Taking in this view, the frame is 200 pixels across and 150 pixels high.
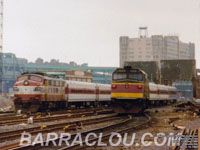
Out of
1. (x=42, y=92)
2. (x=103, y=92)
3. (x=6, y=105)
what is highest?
(x=42, y=92)

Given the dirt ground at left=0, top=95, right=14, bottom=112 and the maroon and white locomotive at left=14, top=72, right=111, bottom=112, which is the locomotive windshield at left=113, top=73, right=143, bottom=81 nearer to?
the maroon and white locomotive at left=14, top=72, right=111, bottom=112

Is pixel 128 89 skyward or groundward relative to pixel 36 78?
groundward

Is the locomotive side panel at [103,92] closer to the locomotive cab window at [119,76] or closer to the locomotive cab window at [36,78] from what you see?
the locomotive cab window at [36,78]

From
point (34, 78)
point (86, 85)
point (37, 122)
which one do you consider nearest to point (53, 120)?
point (37, 122)

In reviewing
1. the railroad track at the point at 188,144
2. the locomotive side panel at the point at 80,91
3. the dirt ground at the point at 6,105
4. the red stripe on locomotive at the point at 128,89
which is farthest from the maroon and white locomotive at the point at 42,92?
the railroad track at the point at 188,144

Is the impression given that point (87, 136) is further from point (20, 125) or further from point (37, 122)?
point (37, 122)

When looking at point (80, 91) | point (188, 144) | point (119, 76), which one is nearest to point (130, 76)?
point (119, 76)

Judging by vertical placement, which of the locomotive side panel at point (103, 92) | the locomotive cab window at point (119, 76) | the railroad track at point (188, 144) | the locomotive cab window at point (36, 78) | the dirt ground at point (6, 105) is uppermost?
the locomotive cab window at point (119, 76)

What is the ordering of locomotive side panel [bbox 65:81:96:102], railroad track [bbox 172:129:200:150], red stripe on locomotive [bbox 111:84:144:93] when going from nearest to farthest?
railroad track [bbox 172:129:200:150] < red stripe on locomotive [bbox 111:84:144:93] < locomotive side panel [bbox 65:81:96:102]

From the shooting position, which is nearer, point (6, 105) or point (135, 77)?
point (135, 77)

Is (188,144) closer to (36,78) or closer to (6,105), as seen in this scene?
(36,78)

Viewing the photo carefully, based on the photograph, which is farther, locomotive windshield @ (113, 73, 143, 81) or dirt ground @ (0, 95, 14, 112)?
dirt ground @ (0, 95, 14, 112)

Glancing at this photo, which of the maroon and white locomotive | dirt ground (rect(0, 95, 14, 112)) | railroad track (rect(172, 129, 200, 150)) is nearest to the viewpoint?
railroad track (rect(172, 129, 200, 150))

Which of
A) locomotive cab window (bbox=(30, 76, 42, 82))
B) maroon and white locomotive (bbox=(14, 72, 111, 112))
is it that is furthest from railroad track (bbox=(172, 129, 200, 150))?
locomotive cab window (bbox=(30, 76, 42, 82))
